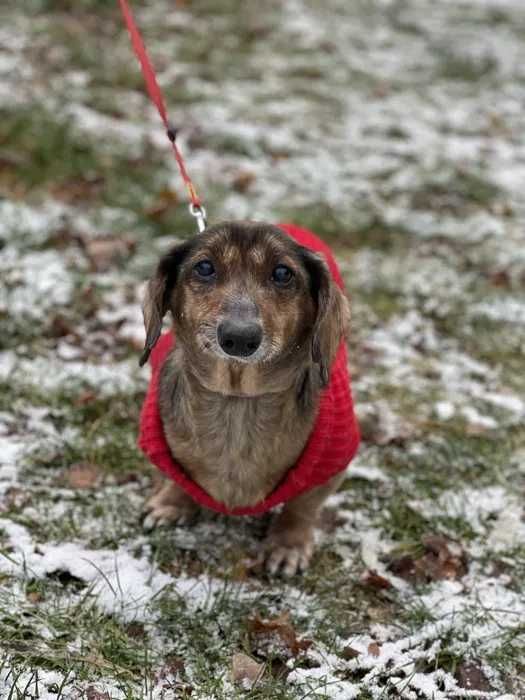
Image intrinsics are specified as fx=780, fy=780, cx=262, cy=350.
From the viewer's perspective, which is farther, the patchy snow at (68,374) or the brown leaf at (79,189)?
the brown leaf at (79,189)

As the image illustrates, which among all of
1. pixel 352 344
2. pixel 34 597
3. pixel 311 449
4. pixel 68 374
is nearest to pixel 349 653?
pixel 311 449

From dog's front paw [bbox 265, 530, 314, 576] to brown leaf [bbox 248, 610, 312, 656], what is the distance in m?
0.27

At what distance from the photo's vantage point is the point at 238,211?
207 inches

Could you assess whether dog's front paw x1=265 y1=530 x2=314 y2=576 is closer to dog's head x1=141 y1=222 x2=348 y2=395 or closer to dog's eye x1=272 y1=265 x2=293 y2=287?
dog's head x1=141 y1=222 x2=348 y2=395

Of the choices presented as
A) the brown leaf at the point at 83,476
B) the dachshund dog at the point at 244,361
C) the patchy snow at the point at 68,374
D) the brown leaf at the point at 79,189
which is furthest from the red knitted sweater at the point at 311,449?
the brown leaf at the point at 79,189

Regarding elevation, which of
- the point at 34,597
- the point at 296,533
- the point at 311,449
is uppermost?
the point at 311,449

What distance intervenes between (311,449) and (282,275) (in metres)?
0.61

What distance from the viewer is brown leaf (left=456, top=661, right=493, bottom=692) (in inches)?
95.6

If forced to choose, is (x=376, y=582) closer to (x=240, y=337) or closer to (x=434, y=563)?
(x=434, y=563)

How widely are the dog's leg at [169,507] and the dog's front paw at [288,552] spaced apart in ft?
1.15

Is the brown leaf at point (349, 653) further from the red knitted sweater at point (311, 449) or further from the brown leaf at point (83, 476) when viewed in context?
the brown leaf at point (83, 476)

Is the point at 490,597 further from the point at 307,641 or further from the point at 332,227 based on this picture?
the point at 332,227

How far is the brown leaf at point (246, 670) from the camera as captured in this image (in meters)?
2.36

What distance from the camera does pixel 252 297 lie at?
2465mm
